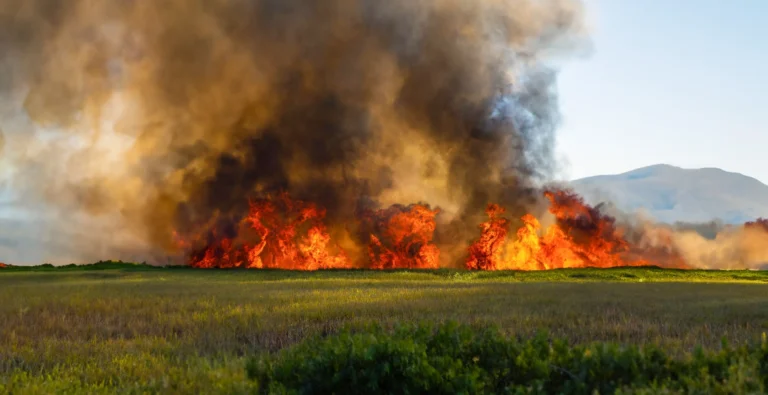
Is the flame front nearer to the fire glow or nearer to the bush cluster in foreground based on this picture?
the fire glow

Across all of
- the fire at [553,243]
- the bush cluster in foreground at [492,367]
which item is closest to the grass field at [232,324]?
the bush cluster in foreground at [492,367]

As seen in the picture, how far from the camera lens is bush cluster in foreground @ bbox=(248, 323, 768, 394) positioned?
6.98m

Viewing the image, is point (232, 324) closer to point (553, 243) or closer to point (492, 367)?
point (492, 367)

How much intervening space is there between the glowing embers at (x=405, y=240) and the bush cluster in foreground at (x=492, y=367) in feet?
141

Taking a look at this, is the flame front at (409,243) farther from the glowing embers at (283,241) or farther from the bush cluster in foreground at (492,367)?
the bush cluster in foreground at (492,367)

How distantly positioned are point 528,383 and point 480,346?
→ 854 mm

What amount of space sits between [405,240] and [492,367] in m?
43.9

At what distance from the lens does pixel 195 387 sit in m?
7.81

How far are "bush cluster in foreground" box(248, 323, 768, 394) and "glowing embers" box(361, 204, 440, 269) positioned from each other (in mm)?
43023

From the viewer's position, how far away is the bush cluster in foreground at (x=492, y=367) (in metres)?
6.98

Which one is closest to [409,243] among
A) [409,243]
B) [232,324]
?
[409,243]

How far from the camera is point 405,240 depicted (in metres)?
51.7

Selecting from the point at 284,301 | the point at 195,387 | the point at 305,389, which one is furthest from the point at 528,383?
the point at 284,301

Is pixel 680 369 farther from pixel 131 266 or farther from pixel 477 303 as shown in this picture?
pixel 131 266
